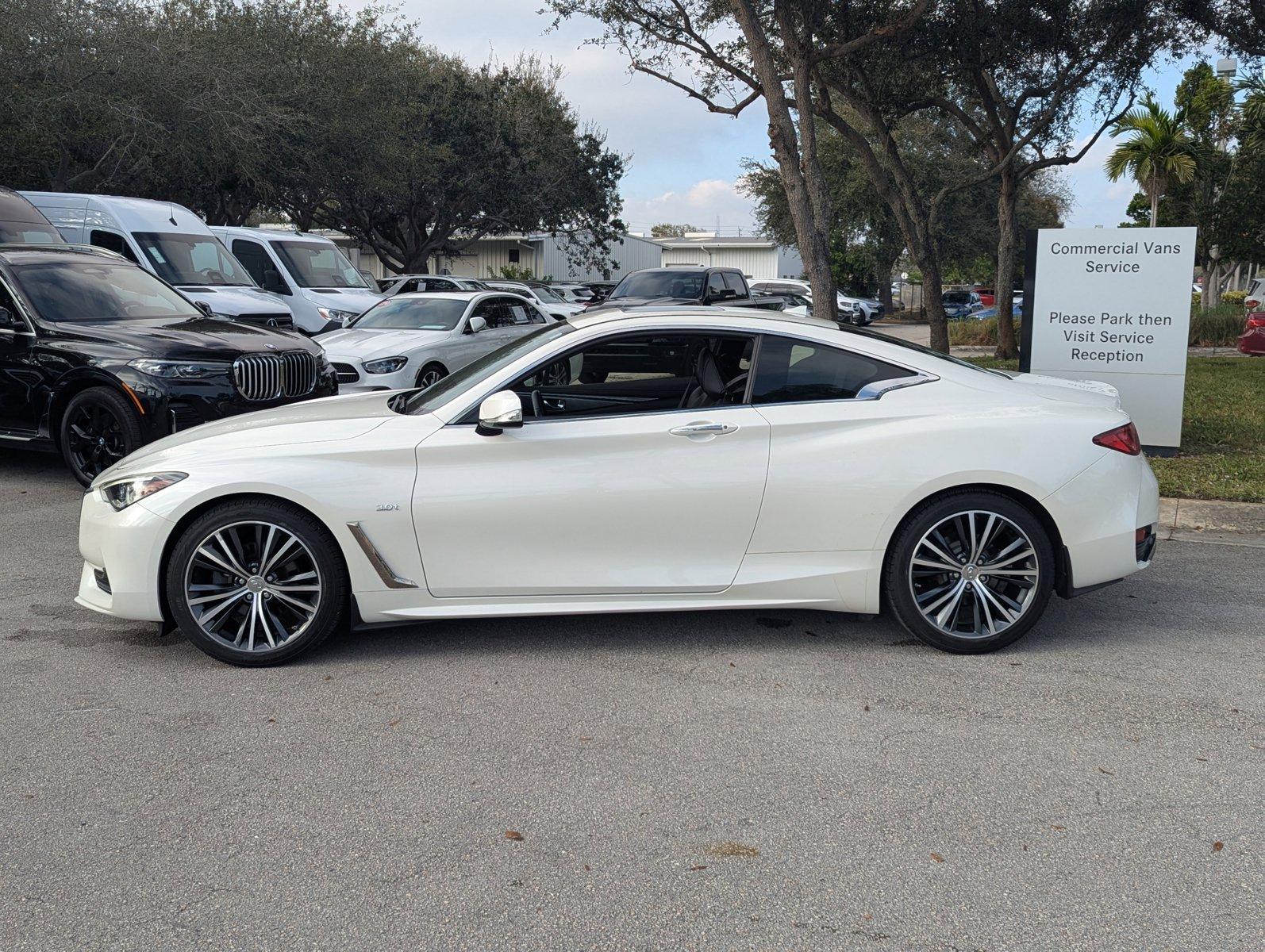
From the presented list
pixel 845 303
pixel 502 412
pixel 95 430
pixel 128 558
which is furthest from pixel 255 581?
pixel 845 303

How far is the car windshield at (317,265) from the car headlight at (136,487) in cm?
1393

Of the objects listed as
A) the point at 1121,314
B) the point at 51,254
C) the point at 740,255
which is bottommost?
the point at 1121,314

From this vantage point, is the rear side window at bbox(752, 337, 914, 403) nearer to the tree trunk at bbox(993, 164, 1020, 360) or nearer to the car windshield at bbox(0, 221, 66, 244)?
the car windshield at bbox(0, 221, 66, 244)

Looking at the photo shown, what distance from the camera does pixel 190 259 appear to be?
51.2 feet

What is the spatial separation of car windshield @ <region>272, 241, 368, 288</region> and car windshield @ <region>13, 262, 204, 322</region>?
26.9ft

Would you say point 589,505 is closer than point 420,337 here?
Yes

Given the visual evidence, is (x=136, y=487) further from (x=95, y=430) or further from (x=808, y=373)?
(x=95, y=430)

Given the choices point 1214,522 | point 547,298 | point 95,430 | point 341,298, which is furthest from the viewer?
point 547,298

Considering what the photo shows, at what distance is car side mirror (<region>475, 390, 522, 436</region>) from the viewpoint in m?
4.92

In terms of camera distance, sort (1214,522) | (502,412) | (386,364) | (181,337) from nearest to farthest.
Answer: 1. (502,412)
2. (1214,522)
3. (181,337)
4. (386,364)

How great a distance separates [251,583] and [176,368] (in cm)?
418

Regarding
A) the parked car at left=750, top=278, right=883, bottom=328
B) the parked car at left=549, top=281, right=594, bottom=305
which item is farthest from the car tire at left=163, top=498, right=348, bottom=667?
the parked car at left=750, top=278, right=883, bottom=328

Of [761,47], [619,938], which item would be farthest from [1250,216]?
[619,938]

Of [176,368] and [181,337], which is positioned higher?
[181,337]
